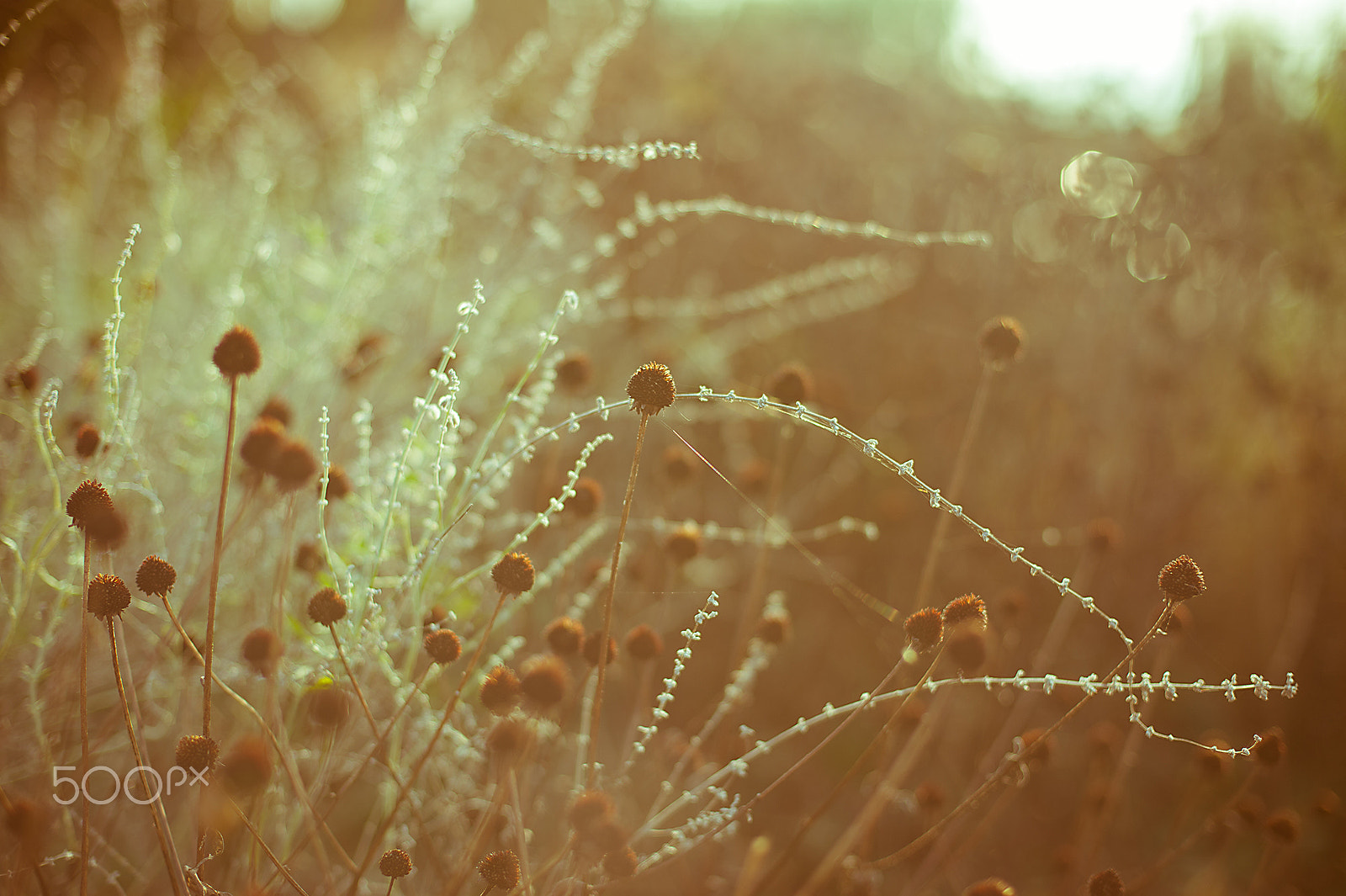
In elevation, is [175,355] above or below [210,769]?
above

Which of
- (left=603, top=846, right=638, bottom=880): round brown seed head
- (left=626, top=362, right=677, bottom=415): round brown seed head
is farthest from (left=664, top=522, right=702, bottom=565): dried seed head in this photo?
(left=603, top=846, right=638, bottom=880): round brown seed head

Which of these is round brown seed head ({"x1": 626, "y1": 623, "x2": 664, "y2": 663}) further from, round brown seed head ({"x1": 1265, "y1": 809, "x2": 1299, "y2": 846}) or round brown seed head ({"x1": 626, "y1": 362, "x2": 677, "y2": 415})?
round brown seed head ({"x1": 1265, "y1": 809, "x2": 1299, "y2": 846})

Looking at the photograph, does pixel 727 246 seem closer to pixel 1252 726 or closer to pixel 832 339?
pixel 832 339

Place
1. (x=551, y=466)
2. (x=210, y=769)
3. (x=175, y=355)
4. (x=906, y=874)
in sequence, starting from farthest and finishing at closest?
(x=906, y=874), (x=175, y=355), (x=551, y=466), (x=210, y=769)

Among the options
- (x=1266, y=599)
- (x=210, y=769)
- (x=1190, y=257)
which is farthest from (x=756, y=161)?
(x=210, y=769)

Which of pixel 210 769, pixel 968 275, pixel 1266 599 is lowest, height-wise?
pixel 210 769

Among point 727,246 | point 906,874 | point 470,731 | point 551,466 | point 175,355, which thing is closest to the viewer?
point 470,731

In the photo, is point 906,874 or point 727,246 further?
point 727,246

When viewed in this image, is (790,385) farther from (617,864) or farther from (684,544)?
(617,864)
